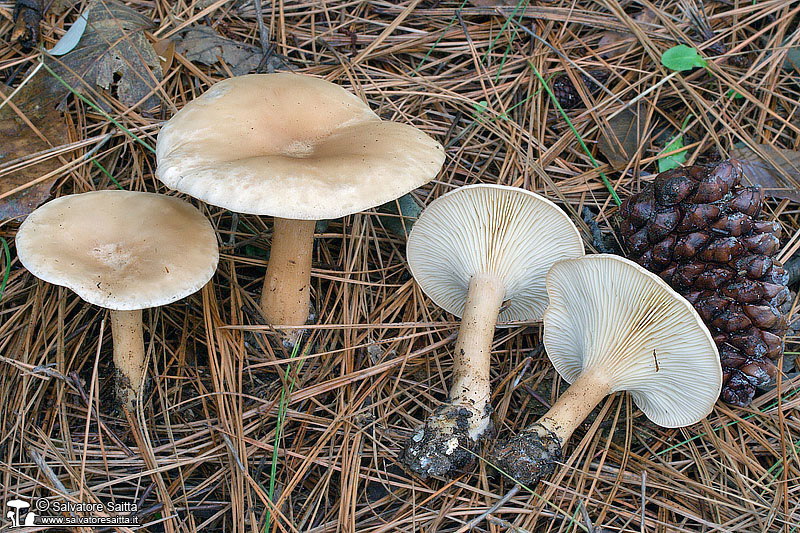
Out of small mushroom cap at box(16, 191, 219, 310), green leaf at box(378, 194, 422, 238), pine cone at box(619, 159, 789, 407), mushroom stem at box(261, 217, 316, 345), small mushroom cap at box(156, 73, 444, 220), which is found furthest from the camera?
green leaf at box(378, 194, 422, 238)

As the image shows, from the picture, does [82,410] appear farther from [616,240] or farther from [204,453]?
[616,240]

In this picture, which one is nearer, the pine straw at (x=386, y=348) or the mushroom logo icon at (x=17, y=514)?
the mushroom logo icon at (x=17, y=514)

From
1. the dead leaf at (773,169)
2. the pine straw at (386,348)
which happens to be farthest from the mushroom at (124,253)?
the dead leaf at (773,169)

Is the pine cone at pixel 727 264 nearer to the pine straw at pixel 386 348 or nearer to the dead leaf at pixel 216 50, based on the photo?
the pine straw at pixel 386 348

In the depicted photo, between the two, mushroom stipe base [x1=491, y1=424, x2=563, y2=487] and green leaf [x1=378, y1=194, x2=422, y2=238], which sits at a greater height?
green leaf [x1=378, y1=194, x2=422, y2=238]

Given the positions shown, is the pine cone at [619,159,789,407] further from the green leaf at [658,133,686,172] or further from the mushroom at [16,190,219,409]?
the mushroom at [16,190,219,409]

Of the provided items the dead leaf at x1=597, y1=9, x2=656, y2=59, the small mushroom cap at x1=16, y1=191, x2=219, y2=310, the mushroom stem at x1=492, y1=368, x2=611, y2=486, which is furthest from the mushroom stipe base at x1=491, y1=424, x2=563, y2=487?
the dead leaf at x1=597, y1=9, x2=656, y2=59

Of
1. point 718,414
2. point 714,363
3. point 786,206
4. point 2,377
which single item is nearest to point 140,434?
point 2,377
